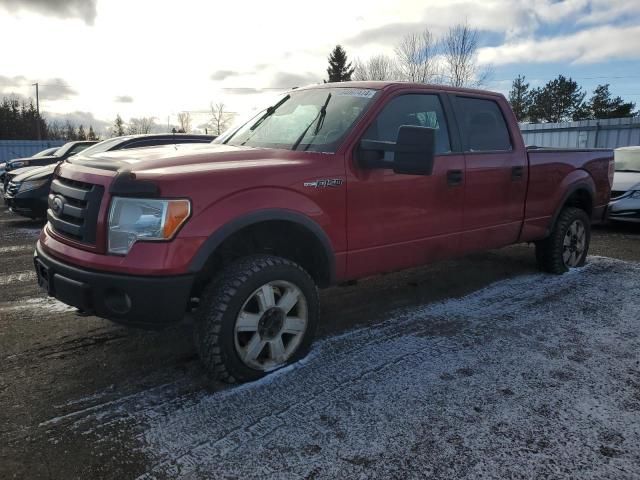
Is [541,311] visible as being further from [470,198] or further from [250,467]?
[250,467]

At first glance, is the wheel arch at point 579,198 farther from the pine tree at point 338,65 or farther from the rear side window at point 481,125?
the pine tree at point 338,65

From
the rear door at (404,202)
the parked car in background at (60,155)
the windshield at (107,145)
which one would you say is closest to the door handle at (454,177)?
the rear door at (404,202)

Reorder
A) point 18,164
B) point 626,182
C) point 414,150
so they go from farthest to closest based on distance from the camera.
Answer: point 18,164 < point 626,182 < point 414,150

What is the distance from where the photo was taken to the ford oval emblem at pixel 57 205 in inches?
124

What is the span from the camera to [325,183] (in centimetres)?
329

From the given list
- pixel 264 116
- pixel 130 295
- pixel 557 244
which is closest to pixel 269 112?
pixel 264 116

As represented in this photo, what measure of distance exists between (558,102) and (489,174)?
55.2m

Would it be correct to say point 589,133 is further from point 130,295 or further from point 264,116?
point 130,295

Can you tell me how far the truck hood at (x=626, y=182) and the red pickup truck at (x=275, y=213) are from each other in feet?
17.3

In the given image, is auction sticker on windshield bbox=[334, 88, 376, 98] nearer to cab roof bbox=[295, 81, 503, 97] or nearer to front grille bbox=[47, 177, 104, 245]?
cab roof bbox=[295, 81, 503, 97]

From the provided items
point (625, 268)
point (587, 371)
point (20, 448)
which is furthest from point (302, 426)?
point (625, 268)

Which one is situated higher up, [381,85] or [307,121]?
[381,85]

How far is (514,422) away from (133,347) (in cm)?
255

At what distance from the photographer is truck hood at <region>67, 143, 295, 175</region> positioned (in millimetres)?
2951
